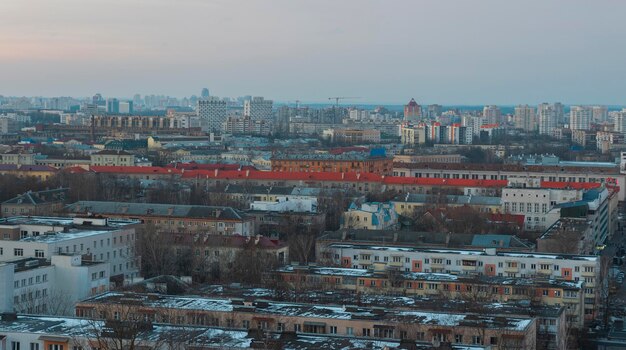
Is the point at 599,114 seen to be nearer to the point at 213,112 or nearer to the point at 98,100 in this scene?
the point at 213,112

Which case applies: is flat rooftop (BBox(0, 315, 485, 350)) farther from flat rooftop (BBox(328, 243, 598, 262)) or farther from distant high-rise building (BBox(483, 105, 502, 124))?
distant high-rise building (BBox(483, 105, 502, 124))

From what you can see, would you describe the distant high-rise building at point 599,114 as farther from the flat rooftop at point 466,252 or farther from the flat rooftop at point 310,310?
the flat rooftop at point 310,310

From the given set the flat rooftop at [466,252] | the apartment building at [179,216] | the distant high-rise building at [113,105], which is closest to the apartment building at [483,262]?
the flat rooftop at [466,252]

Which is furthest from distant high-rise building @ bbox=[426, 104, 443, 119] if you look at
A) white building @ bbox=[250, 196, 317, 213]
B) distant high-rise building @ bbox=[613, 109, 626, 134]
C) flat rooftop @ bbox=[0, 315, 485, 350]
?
flat rooftop @ bbox=[0, 315, 485, 350]

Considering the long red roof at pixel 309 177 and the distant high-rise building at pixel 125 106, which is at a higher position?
the distant high-rise building at pixel 125 106

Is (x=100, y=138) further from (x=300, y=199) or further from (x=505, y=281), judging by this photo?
(x=505, y=281)
